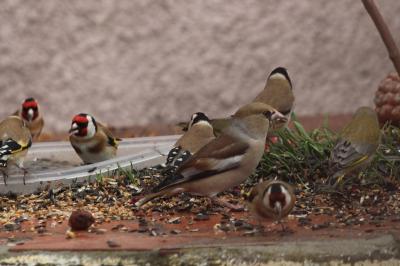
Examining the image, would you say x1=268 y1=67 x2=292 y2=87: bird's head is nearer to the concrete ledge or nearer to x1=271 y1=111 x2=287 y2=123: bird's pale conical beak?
x1=271 y1=111 x2=287 y2=123: bird's pale conical beak

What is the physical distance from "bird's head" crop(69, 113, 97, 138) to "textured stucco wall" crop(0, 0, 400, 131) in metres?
2.62

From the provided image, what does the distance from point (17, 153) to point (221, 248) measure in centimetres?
234

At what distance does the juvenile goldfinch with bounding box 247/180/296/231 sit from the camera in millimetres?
5293

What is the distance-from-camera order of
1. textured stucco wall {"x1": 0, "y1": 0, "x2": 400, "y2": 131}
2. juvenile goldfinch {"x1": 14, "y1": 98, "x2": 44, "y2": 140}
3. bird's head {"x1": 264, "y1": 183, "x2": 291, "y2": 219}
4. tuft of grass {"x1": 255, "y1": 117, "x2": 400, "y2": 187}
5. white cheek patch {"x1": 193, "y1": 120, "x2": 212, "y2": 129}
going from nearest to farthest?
bird's head {"x1": 264, "y1": 183, "x2": 291, "y2": 219} → tuft of grass {"x1": 255, "y1": 117, "x2": 400, "y2": 187} → white cheek patch {"x1": 193, "y1": 120, "x2": 212, "y2": 129} → juvenile goldfinch {"x1": 14, "y1": 98, "x2": 44, "y2": 140} → textured stucco wall {"x1": 0, "y1": 0, "x2": 400, "y2": 131}

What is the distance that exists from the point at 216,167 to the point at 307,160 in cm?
90

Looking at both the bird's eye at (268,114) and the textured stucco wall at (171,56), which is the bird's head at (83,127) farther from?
the textured stucco wall at (171,56)

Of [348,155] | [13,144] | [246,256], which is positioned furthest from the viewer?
[13,144]


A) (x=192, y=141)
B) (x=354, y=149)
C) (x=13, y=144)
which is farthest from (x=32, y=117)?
(x=354, y=149)

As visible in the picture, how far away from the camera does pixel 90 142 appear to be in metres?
7.41

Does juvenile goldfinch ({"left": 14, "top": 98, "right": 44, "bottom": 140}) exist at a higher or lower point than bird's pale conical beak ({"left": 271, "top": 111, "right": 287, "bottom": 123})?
higher

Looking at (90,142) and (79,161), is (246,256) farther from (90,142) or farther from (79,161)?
(79,161)

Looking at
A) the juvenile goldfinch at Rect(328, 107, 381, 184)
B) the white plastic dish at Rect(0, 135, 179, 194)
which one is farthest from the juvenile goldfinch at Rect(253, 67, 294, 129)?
the juvenile goldfinch at Rect(328, 107, 381, 184)

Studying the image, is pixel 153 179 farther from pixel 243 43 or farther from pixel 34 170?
pixel 243 43

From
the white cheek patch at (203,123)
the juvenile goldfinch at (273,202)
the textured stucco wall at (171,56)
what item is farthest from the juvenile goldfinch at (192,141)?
the textured stucco wall at (171,56)
